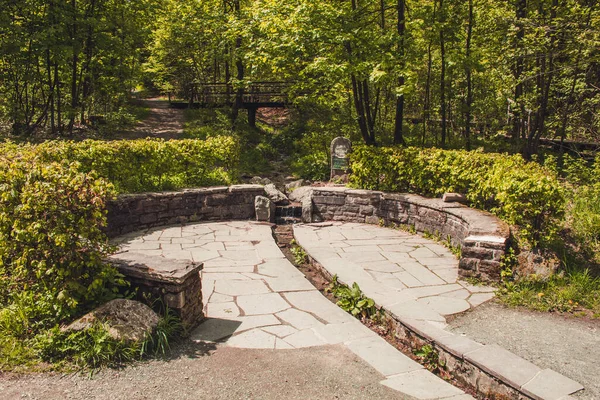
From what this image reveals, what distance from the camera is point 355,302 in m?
5.12

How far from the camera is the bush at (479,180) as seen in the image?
554 centimetres

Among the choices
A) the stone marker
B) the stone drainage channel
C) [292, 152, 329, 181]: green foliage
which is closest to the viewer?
the stone drainage channel

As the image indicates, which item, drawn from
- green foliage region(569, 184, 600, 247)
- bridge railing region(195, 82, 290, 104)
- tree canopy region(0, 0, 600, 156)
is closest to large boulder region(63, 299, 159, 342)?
green foliage region(569, 184, 600, 247)

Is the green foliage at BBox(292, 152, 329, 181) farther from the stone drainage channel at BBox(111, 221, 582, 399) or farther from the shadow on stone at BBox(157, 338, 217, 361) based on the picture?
the shadow on stone at BBox(157, 338, 217, 361)

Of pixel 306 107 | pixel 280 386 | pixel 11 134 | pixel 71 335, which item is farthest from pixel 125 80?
pixel 280 386

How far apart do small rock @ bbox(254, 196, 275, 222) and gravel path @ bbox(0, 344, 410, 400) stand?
5515 millimetres

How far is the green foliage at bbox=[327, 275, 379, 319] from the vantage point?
4883 mm

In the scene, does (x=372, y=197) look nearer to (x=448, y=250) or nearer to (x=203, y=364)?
(x=448, y=250)

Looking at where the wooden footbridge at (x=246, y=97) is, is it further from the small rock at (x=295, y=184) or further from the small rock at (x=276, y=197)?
the small rock at (x=276, y=197)

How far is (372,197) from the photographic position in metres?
9.09

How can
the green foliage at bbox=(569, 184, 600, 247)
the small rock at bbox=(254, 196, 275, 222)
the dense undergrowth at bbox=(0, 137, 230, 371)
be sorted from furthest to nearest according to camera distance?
1. the small rock at bbox=(254, 196, 275, 222)
2. the green foliage at bbox=(569, 184, 600, 247)
3. the dense undergrowth at bbox=(0, 137, 230, 371)

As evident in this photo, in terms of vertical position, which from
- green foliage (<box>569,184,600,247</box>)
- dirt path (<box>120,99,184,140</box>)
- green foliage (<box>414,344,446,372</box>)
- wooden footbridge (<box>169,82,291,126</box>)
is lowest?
green foliage (<box>414,344,446,372</box>)

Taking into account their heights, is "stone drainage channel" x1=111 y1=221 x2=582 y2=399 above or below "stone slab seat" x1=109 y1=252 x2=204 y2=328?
below

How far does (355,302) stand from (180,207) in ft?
16.4
